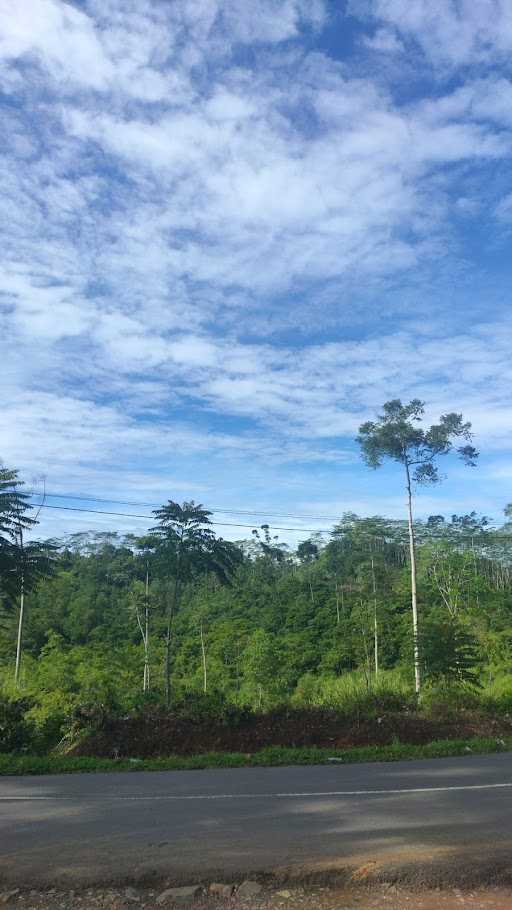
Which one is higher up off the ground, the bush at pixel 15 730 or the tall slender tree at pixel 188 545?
the tall slender tree at pixel 188 545

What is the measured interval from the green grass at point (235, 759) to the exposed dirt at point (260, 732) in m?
Result: 0.52

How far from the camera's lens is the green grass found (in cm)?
1093

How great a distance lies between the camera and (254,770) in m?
10.5

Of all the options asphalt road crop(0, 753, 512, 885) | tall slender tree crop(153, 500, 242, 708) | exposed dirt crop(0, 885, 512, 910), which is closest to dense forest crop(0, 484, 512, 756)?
tall slender tree crop(153, 500, 242, 708)

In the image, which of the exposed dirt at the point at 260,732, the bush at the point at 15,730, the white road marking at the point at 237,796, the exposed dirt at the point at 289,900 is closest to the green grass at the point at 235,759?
the exposed dirt at the point at 260,732

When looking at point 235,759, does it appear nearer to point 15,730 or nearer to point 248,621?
point 15,730

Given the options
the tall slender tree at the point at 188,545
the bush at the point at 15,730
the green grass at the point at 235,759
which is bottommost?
the green grass at the point at 235,759

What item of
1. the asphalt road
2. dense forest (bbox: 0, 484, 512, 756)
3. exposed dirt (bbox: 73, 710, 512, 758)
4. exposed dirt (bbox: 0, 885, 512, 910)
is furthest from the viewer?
dense forest (bbox: 0, 484, 512, 756)

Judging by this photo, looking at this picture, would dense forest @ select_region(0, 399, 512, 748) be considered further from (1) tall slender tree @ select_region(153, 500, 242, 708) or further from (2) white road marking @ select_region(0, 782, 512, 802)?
(2) white road marking @ select_region(0, 782, 512, 802)

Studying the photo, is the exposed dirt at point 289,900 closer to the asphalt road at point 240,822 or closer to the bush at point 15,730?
the asphalt road at point 240,822

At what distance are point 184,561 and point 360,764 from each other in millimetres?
8011

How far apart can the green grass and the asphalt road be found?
3.44 ft

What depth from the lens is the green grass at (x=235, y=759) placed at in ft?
35.9

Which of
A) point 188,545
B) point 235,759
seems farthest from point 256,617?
point 235,759
